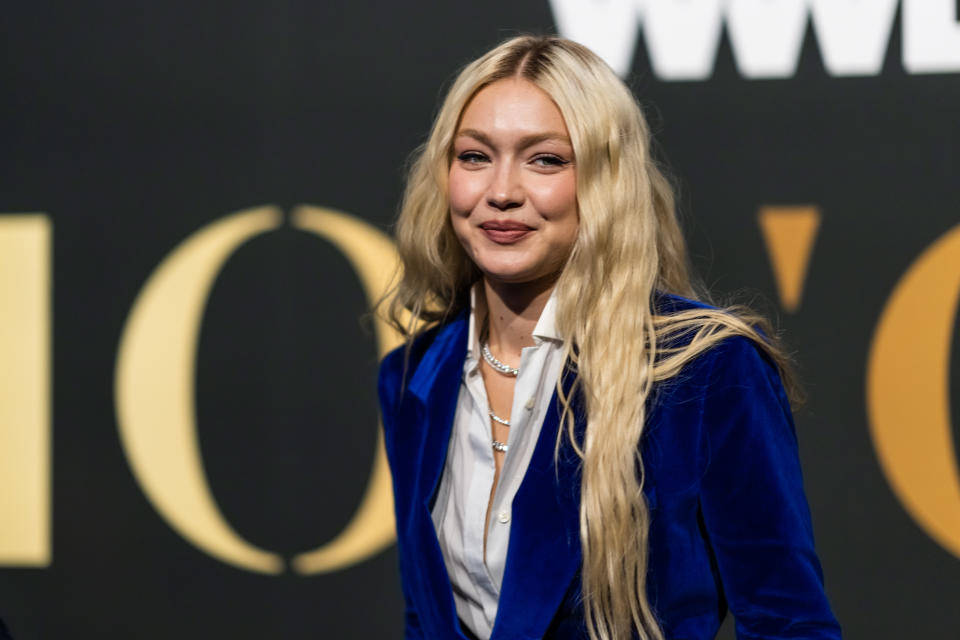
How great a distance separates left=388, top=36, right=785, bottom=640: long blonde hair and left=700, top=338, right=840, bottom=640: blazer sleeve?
0.06 meters

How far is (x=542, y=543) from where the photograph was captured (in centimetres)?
139

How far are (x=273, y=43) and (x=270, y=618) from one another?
1.52m

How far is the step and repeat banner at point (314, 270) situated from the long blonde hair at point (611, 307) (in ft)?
3.71

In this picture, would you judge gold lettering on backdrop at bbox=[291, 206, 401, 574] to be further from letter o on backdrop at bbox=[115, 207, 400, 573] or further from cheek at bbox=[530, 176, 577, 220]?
cheek at bbox=[530, 176, 577, 220]

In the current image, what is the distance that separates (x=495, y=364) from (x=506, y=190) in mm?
301

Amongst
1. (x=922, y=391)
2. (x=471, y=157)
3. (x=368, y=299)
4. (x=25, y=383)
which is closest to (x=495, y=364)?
(x=471, y=157)

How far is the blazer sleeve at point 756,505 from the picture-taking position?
4.27ft

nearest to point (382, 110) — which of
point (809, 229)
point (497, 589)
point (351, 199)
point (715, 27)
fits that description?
point (351, 199)

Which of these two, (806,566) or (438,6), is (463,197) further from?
(438,6)

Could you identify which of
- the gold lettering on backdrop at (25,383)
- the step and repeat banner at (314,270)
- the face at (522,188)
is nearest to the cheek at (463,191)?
the face at (522,188)

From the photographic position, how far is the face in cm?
143

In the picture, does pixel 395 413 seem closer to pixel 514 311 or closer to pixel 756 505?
A: pixel 514 311

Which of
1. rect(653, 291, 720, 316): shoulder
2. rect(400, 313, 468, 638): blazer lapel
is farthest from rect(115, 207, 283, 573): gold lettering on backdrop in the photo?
rect(653, 291, 720, 316): shoulder

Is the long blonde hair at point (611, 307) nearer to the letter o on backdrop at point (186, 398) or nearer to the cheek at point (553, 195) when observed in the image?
the cheek at point (553, 195)
